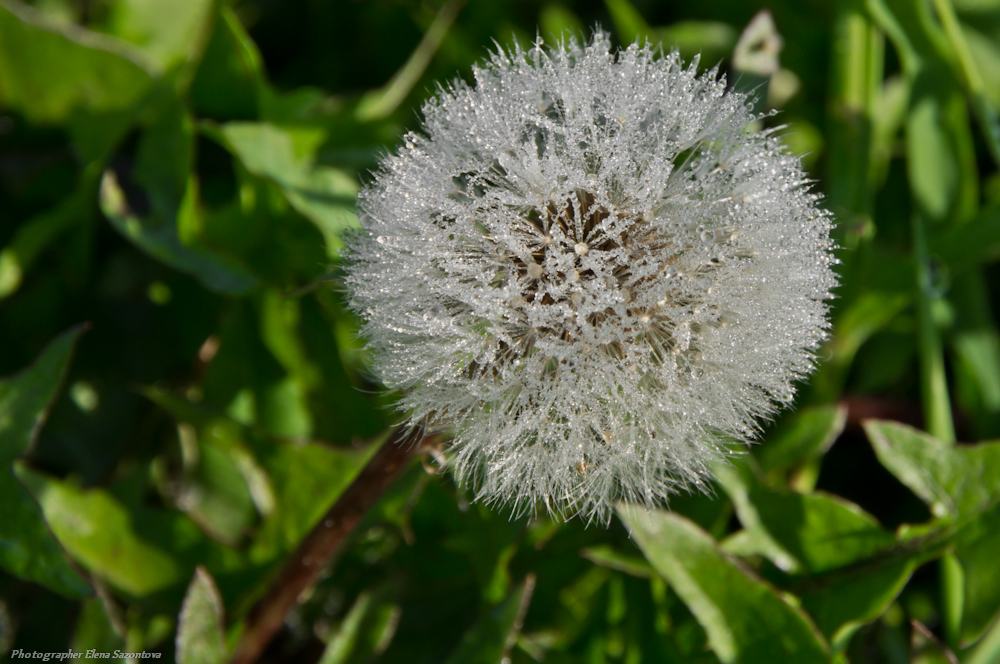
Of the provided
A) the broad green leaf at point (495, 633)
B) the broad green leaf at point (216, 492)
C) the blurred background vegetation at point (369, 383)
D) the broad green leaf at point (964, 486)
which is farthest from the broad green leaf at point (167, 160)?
the broad green leaf at point (964, 486)

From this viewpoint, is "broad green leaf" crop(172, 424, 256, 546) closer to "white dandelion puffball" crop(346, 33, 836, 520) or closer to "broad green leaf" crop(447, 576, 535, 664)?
"broad green leaf" crop(447, 576, 535, 664)

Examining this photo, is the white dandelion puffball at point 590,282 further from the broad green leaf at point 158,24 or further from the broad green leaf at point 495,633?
the broad green leaf at point 158,24

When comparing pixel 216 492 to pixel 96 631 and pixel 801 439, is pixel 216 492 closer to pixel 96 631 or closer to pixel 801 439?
pixel 96 631

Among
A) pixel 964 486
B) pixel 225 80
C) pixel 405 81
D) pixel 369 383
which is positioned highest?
pixel 405 81

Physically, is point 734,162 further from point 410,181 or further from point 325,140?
point 325,140

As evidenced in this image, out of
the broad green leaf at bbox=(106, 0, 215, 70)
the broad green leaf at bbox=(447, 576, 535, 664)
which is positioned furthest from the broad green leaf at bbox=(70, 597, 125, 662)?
the broad green leaf at bbox=(106, 0, 215, 70)

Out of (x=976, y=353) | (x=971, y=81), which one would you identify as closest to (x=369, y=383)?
(x=976, y=353)
